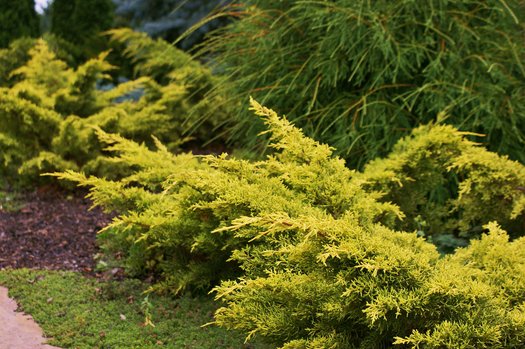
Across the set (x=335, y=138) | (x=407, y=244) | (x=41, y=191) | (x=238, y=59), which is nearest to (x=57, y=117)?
(x=41, y=191)

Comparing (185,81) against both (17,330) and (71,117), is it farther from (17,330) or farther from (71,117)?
(17,330)

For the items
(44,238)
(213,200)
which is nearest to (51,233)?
(44,238)

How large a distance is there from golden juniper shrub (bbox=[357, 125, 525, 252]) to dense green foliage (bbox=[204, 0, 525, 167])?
2.06ft

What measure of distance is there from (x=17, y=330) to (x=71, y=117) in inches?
101

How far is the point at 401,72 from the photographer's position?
428cm

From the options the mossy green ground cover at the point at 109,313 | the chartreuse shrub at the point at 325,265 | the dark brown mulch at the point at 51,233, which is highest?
the chartreuse shrub at the point at 325,265

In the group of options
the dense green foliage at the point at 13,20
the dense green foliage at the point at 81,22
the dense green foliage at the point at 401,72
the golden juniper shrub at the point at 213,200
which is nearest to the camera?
the golden juniper shrub at the point at 213,200

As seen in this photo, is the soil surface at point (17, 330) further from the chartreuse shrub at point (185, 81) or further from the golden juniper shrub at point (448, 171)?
the chartreuse shrub at point (185, 81)

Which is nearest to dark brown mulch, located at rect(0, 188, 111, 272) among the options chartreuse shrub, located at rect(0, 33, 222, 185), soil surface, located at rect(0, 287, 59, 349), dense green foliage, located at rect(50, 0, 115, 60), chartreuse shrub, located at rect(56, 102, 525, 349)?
chartreuse shrub, located at rect(0, 33, 222, 185)

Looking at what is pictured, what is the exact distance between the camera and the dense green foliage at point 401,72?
4.12 meters

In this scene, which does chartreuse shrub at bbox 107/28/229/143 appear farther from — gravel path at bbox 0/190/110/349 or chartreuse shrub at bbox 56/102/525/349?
chartreuse shrub at bbox 56/102/525/349

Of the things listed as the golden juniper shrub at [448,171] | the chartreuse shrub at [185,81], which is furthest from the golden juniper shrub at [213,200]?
the chartreuse shrub at [185,81]

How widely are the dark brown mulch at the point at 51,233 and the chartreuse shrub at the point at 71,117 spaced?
311 mm

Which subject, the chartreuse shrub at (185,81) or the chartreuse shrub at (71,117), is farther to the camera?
the chartreuse shrub at (185,81)
